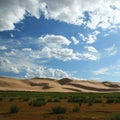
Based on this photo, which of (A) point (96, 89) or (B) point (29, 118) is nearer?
(B) point (29, 118)

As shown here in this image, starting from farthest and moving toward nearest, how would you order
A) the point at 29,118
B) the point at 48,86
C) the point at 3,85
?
the point at 48,86, the point at 3,85, the point at 29,118

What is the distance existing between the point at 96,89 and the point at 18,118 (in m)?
Result: 177

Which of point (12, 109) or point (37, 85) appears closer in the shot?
point (12, 109)

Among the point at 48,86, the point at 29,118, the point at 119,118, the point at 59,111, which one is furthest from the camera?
the point at 48,86

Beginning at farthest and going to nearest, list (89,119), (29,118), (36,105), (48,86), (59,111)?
1. (48,86)
2. (36,105)
3. (59,111)
4. (29,118)
5. (89,119)

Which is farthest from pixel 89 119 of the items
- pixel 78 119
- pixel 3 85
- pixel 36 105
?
pixel 3 85

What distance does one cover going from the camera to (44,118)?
23.0 m

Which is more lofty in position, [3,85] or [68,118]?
[3,85]

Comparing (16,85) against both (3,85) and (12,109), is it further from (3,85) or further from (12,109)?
(12,109)

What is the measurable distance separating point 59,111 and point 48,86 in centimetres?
16323

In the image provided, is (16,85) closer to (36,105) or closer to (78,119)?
(36,105)

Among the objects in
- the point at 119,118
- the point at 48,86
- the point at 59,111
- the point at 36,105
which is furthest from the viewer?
the point at 48,86

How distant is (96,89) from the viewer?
19862 cm

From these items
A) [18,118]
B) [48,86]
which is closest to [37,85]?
[48,86]
